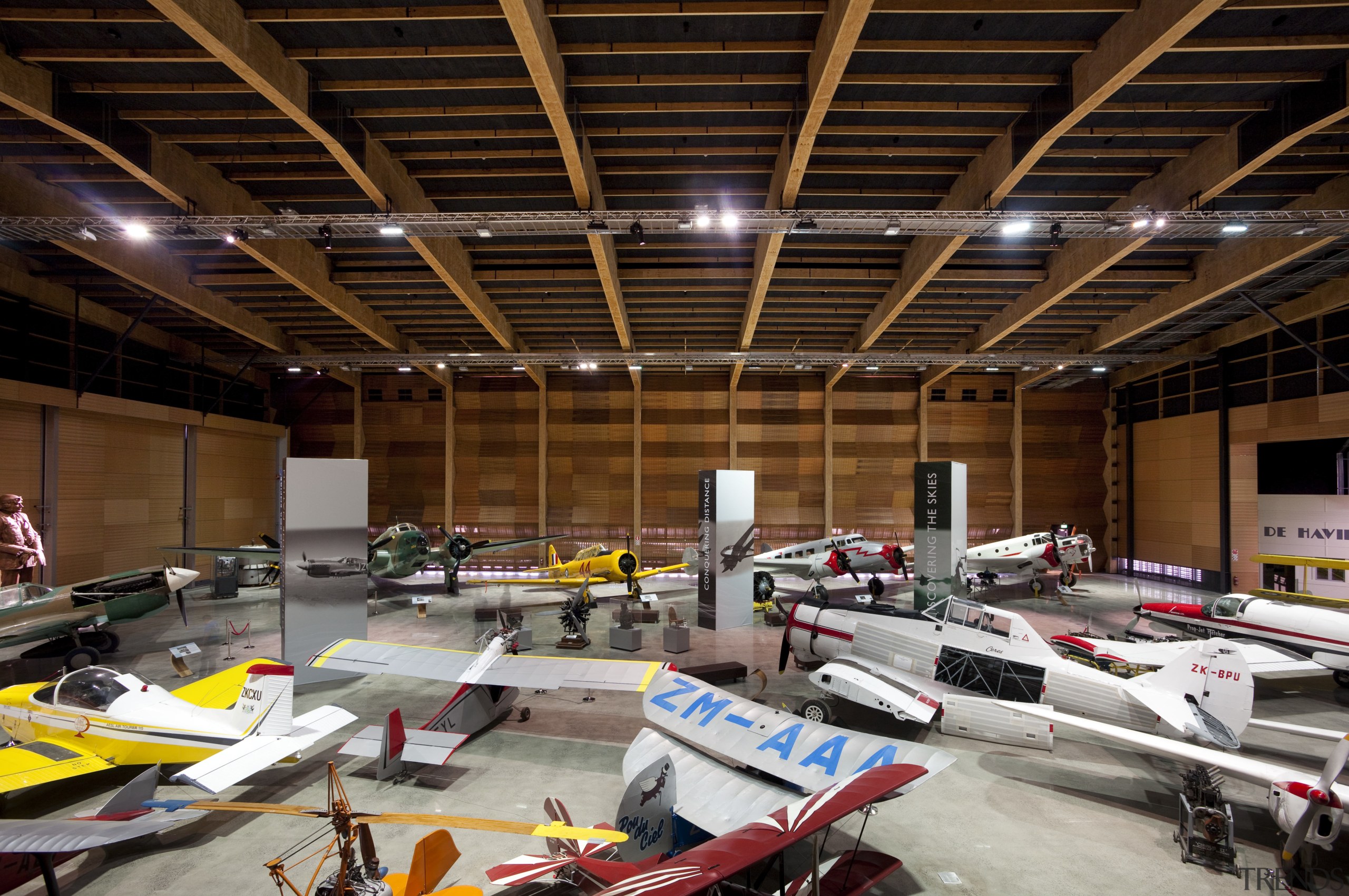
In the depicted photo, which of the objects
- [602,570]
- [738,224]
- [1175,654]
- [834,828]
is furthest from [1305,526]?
[602,570]

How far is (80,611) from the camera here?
1127cm

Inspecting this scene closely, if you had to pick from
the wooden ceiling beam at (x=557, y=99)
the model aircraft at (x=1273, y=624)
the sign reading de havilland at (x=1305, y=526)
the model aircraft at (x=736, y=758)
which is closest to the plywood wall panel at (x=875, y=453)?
the sign reading de havilland at (x=1305, y=526)

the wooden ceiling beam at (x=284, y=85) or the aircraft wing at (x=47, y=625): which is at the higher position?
the wooden ceiling beam at (x=284, y=85)

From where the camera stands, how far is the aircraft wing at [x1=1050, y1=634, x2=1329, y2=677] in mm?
9391

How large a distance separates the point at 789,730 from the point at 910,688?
3442 mm

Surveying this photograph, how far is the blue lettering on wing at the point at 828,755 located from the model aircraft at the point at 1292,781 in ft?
10.4

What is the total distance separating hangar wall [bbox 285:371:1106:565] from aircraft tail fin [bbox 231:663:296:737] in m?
18.1

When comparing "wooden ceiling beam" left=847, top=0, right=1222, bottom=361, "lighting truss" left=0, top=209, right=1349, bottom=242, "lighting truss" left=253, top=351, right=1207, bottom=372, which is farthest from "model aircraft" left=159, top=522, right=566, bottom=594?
"wooden ceiling beam" left=847, top=0, right=1222, bottom=361

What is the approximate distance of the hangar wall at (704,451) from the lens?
24.8 metres

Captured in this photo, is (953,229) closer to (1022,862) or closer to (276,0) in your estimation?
(1022,862)

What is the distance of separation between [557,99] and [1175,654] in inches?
498

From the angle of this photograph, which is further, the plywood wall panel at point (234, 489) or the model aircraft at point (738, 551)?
the plywood wall panel at point (234, 489)

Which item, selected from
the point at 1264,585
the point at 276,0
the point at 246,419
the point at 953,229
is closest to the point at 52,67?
the point at 276,0

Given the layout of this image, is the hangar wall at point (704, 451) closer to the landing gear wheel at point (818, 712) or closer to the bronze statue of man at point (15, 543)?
the bronze statue of man at point (15, 543)
